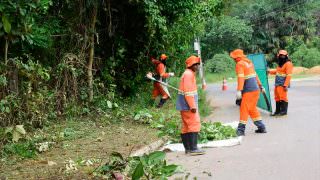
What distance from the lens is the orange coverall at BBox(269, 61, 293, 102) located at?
13.4m

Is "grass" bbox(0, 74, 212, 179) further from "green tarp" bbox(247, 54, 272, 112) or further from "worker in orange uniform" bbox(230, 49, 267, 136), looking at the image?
"green tarp" bbox(247, 54, 272, 112)

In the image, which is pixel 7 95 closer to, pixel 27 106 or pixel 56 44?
pixel 27 106

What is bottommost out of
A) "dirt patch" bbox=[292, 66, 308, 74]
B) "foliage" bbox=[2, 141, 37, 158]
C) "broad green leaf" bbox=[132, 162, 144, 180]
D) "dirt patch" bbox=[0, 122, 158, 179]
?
"dirt patch" bbox=[292, 66, 308, 74]

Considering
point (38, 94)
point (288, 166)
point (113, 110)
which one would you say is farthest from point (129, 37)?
point (288, 166)

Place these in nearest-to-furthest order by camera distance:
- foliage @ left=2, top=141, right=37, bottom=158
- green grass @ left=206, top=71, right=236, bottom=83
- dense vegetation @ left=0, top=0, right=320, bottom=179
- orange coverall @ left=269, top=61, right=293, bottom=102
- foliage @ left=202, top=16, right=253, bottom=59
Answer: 1. foliage @ left=2, top=141, right=37, bottom=158
2. dense vegetation @ left=0, top=0, right=320, bottom=179
3. orange coverall @ left=269, top=61, right=293, bottom=102
4. green grass @ left=206, top=71, right=236, bottom=83
5. foliage @ left=202, top=16, right=253, bottom=59

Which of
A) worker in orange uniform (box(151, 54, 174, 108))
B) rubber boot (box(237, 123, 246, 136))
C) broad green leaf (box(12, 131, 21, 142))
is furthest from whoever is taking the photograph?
worker in orange uniform (box(151, 54, 174, 108))

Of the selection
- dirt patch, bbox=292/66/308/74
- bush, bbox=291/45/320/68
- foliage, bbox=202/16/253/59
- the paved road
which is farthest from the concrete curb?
bush, bbox=291/45/320/68

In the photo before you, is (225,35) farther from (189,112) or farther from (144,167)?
(144,167)

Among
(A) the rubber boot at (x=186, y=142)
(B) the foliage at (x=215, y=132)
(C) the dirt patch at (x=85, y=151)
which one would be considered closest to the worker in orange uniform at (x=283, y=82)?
(B) the foliage at (x=215, y=132)

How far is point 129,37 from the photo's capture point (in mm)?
15930

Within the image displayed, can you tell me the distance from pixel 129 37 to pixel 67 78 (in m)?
4.04

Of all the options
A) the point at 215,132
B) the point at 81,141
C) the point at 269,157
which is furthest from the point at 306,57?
the point at 269,157

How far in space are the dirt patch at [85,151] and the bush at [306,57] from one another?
3904 cm

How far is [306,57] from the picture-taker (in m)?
48.1
